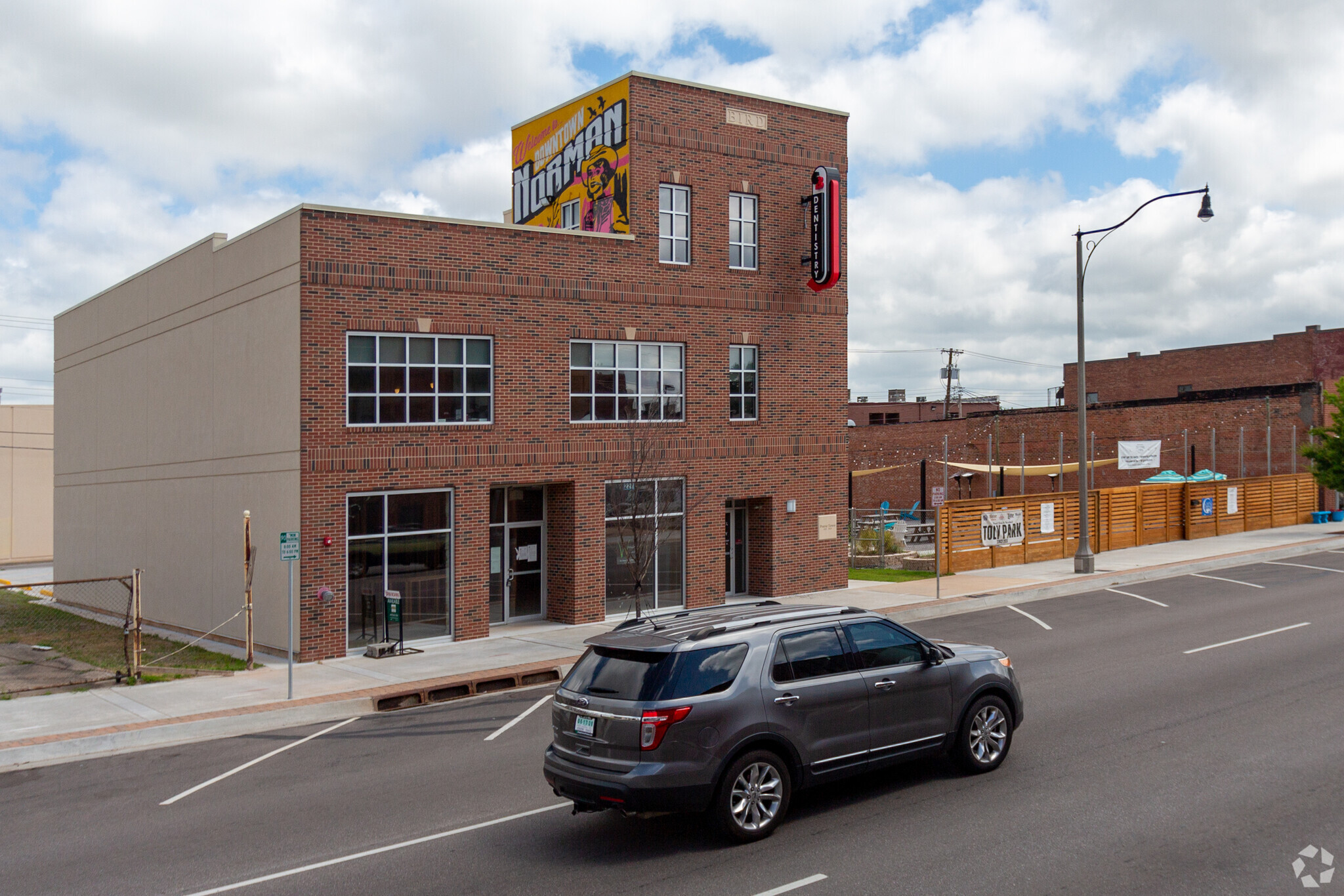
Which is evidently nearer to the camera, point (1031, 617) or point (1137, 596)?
point (1031, 617)

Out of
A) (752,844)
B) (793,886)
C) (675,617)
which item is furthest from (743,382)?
(793,886)

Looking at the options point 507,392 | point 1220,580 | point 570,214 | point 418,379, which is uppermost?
point 570,214

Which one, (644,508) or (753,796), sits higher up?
(644,508)

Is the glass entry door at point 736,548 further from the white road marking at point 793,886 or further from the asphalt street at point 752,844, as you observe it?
the white road marking at point 793,886

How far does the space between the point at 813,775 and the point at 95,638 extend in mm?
19155

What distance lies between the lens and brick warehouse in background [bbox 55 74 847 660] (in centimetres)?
1878

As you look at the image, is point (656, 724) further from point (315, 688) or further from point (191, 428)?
point (191, 428)

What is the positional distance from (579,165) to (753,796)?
18656 millimetres

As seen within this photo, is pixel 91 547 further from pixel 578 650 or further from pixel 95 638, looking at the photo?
pixel 578 650

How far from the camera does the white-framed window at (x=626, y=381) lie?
2159 cm

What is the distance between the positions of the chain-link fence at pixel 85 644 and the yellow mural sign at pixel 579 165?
1170 cm

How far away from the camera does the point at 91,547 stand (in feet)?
91.8

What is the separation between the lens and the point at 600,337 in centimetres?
2177

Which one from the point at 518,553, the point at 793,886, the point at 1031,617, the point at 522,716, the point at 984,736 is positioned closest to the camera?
the point at 793,886
